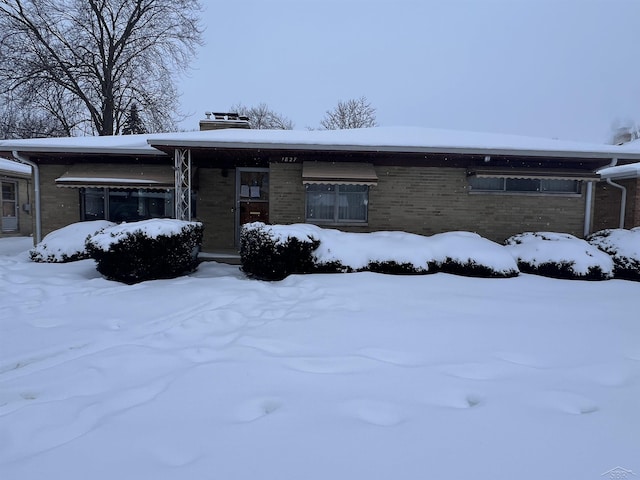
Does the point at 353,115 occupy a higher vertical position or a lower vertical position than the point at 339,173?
higher

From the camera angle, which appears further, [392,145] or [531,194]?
[531,194]

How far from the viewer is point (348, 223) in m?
9.52

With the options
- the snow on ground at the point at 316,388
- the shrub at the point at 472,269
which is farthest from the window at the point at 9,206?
the shrub at the point at 472,269

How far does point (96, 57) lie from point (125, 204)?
47.0ft

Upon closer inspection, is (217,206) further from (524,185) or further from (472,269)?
(524,185)

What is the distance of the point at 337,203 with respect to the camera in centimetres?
955

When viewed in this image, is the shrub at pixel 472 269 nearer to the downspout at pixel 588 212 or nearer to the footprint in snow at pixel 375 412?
the downspout at pixel 588 212

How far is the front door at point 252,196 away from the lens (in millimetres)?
10852

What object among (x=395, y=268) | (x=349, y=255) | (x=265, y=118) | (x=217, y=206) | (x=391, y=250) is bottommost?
(x=395, y=268)

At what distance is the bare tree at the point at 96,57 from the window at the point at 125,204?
11.6m

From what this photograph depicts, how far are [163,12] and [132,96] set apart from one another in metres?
4.84

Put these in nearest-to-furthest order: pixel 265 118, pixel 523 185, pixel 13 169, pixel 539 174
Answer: pixel 539 174, pixel 523 185, pixel 13 169, pixel 265 118

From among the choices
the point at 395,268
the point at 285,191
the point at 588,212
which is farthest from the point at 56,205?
the point at 588,212

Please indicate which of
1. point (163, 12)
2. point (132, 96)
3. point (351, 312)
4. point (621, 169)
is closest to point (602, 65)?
Result: point (621, 169)
